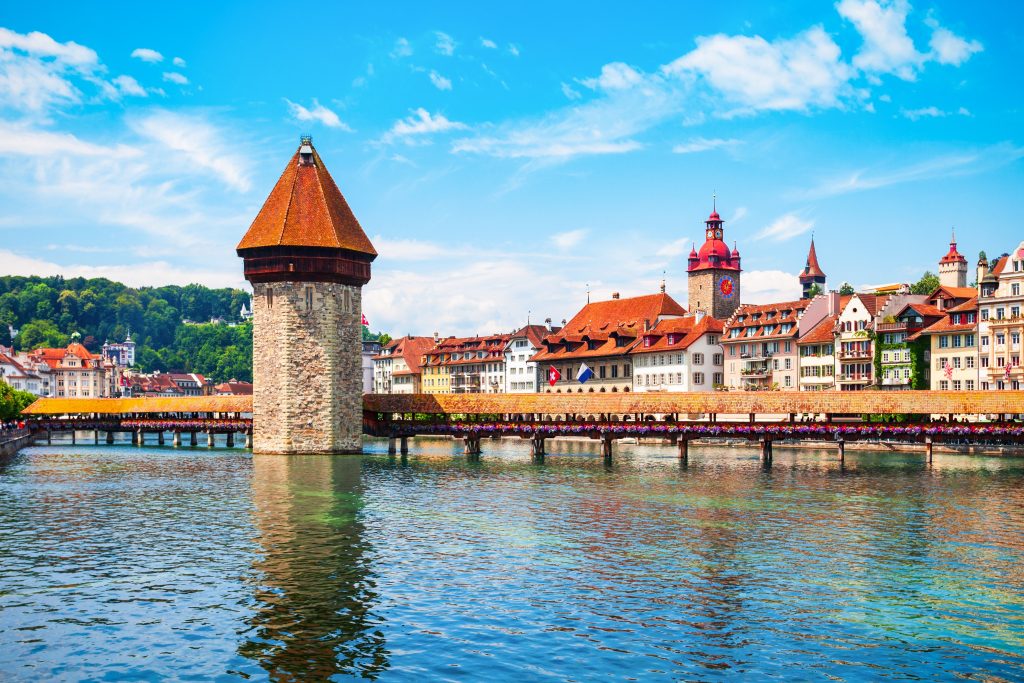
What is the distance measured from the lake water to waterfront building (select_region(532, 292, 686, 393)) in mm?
60349

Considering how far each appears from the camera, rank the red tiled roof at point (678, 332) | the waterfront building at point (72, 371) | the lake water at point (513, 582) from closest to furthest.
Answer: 1. the lake water at point (513, 582)
2. the red tiled roof at point (678, 332)
3. the waterfront building at point (72, 371)

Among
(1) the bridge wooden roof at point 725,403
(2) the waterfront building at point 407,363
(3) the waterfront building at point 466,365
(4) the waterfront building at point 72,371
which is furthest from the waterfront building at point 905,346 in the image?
(4) the waterfront building at point 72,371

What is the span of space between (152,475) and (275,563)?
2761cm

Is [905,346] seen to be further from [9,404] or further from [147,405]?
[9,404]

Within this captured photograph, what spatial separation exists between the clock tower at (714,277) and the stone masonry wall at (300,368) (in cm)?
5478

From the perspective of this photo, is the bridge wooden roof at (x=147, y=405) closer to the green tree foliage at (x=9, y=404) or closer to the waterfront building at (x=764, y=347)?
the green tree foliage at (x=9, y=404)

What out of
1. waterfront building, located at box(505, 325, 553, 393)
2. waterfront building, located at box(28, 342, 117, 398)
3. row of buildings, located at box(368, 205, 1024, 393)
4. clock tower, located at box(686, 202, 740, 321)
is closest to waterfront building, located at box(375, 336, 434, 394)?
row of buildings, located at box(368, 205, 1024, 393)

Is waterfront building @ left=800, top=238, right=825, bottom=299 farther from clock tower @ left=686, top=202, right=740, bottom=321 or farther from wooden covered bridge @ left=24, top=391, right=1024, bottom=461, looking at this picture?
wooden covered bridge @ left=24, top=391, right=1024, bottom=461

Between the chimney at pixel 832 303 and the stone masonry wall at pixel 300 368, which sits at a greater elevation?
the chimney at pixel 832 303

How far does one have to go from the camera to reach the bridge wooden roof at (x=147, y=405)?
81.2 metres

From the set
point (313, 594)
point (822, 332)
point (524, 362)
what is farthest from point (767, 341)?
point (313, 594)

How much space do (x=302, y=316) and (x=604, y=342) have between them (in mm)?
49887

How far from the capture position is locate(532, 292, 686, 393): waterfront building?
103562mm

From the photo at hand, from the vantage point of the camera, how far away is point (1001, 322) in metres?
72.8
